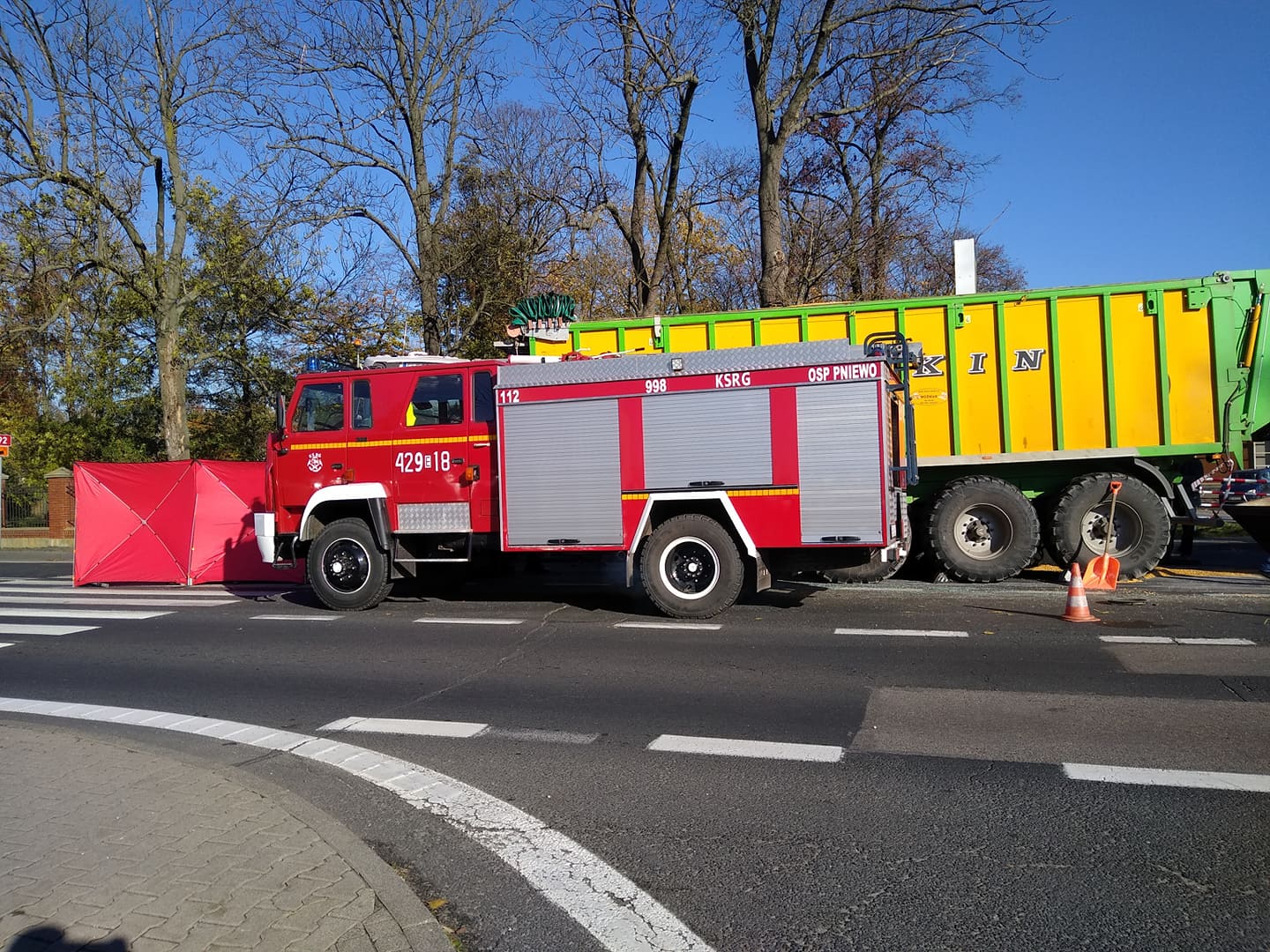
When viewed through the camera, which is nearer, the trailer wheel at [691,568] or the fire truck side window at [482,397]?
the trailer wheel at [691,568]

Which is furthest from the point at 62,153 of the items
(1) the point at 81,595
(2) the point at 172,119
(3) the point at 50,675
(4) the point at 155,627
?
(3) the point at 50,675

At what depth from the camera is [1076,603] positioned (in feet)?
30.9

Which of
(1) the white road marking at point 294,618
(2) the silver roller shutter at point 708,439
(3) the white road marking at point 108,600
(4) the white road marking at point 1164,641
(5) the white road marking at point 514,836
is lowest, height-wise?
(5) the white road marking at point 514,836

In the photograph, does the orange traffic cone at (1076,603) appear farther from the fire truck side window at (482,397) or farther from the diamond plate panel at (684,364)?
the fire truck side window at (482,397)

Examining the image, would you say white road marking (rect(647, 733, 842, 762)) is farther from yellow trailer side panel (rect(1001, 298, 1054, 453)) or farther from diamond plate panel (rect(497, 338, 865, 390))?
yellow trailer side panel (rect(1001, 298, 1054, 453))

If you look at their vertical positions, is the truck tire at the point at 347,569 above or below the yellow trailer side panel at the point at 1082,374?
below

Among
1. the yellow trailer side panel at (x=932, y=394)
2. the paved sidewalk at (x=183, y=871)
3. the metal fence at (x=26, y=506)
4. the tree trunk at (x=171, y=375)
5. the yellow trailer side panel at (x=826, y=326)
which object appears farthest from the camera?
the metal fence at (x=26, y=506)

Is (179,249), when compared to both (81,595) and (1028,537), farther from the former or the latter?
(1028,537)

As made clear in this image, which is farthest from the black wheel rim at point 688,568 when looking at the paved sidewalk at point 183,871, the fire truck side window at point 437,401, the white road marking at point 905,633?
the paved sidewalk at point 183,871

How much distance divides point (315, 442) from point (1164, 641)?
9.26 meters

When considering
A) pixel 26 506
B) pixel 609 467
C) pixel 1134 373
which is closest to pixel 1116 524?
pixel 1134 373

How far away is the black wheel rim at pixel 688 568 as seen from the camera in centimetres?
1031

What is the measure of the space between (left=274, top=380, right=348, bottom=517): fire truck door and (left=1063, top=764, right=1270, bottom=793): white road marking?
29.8 ft

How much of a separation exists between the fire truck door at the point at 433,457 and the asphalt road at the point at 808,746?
1.18 meters
